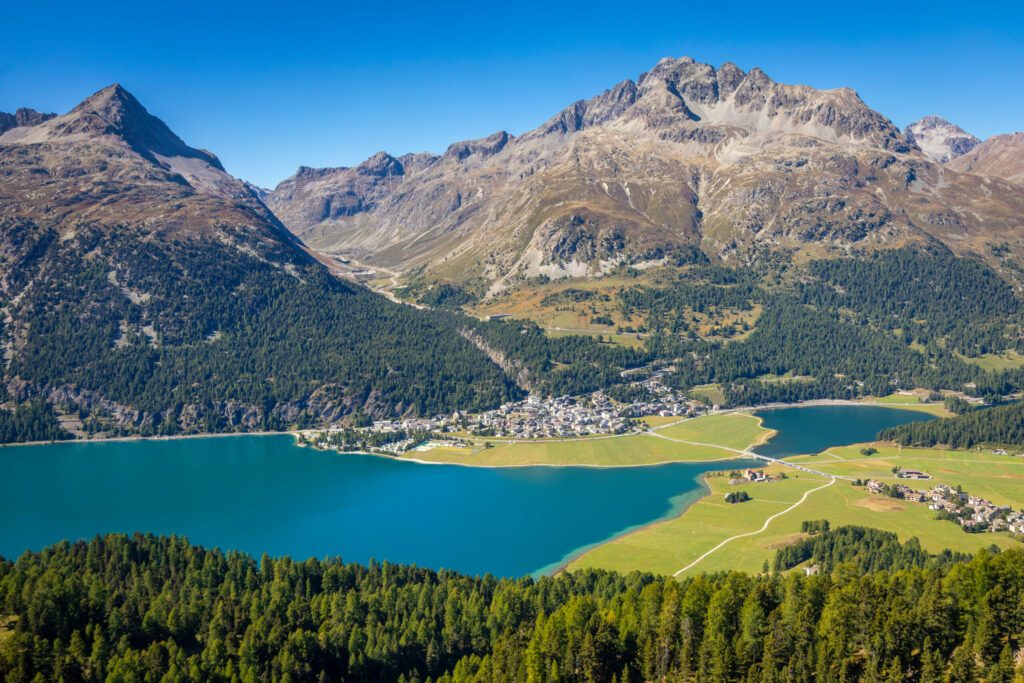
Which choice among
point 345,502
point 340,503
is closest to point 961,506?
point 345,502

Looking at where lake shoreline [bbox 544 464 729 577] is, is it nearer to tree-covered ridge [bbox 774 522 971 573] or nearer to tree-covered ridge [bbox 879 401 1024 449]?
tree-covered ridge [bbox 774 522 971 573]

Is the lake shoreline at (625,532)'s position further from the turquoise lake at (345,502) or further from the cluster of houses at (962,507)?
the cluster of houses at (962,507)

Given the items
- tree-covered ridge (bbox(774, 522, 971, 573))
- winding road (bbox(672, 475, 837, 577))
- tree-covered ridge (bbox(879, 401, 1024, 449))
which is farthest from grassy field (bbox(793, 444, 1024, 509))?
tree-covered ridge (bbox(774, 522, 971, 573))

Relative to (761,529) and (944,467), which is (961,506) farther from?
(944,467)

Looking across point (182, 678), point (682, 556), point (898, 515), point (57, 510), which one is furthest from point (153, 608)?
point (898, 515)

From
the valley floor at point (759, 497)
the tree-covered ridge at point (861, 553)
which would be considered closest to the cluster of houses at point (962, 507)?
the valley floor at point (759, 497)
